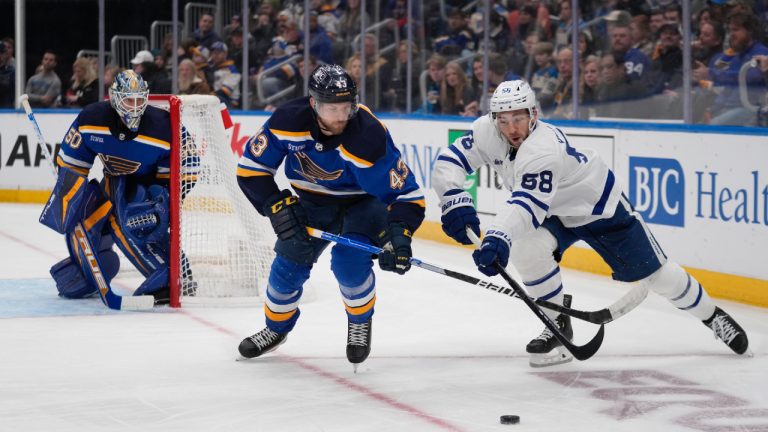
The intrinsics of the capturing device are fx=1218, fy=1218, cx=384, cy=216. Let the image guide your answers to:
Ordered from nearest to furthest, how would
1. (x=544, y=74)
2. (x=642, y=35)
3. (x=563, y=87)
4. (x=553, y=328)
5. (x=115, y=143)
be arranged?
(x=553, y=328), (x=115, y=143), (x=642, y=35), (x=563, y=87), (x=544, y=74)

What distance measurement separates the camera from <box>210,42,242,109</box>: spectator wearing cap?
9930 mm

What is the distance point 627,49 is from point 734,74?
90 cm

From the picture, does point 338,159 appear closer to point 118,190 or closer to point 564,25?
point 118,190

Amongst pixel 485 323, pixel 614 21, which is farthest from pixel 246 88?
pixel 485 323

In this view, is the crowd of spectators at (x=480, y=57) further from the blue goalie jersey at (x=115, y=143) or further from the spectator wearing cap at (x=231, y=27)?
the blue goalie jersey at (x=115, y=143)

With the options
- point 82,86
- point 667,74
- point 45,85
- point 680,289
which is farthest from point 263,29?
point 680,289

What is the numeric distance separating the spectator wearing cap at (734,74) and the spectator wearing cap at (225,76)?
15.6ft

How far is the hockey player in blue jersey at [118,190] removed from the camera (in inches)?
208

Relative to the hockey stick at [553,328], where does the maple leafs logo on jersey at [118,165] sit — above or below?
above

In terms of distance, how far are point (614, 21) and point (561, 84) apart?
54cm

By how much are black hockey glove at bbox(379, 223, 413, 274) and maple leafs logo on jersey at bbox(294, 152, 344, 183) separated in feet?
0.87

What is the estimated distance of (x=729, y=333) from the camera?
429cm

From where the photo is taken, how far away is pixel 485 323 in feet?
16.5

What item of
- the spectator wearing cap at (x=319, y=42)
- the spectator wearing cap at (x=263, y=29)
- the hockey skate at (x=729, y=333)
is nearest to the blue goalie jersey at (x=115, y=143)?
the hockey skate at (x=729, y=333)
